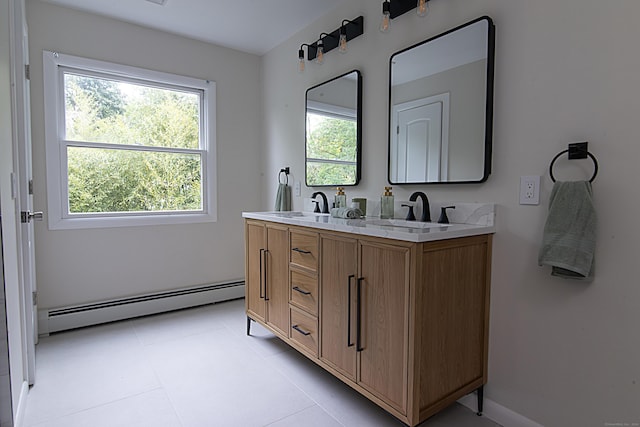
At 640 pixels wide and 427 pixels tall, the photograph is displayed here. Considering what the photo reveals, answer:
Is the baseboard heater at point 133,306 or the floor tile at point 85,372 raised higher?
the baseboard heater at point 133,306

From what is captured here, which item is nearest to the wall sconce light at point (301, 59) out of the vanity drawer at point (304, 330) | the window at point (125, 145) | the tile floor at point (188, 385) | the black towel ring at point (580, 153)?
the window at point (125, 145)

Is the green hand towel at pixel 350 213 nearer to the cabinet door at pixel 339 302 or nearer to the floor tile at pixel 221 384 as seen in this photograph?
the cabinet door at pixel 339 302

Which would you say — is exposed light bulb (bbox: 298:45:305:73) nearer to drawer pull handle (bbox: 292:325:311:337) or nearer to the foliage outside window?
the foliage outside window

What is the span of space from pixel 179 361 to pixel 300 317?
86 cm

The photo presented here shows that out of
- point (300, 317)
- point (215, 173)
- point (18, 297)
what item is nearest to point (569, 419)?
point (300, 317)

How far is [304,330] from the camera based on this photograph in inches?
82.1

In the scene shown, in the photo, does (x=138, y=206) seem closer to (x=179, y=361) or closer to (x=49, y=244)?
(x=49, y=244)

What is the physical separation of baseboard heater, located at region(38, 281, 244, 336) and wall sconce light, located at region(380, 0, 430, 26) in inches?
105

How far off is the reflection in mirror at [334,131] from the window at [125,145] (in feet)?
3.53

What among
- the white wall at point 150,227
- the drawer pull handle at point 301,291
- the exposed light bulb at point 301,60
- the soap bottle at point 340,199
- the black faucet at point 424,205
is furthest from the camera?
the exposed light bulb at point 301,60

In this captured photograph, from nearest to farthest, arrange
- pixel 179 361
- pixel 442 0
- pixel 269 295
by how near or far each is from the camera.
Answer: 1. pixel 442 0
2. pixel 179 361
3. pixel 269 295

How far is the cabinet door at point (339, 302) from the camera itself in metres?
1.73

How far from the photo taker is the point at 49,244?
2.67 metres

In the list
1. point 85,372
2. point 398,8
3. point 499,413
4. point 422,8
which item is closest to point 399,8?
point 398,8
